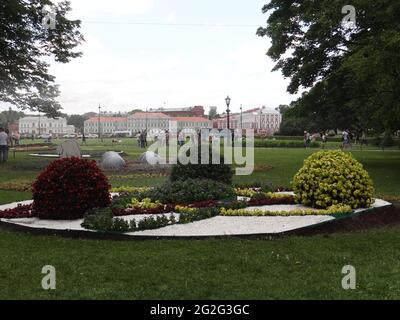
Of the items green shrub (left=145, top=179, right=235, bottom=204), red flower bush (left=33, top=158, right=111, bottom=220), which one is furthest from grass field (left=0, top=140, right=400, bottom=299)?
green shrub (left=145, top=179, right=235, bottom=204)

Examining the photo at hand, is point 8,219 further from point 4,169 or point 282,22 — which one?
point 282,22

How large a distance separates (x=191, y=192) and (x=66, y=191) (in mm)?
2608

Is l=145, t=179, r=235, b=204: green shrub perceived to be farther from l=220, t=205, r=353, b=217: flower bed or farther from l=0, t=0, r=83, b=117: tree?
l=0, t=0, r=83, b=117: tree

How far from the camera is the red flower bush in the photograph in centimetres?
941

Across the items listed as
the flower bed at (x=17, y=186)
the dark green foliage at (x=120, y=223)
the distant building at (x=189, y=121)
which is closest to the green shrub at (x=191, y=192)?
the dark green foliage at (x=120, y=223)

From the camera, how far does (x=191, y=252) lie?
7.13m

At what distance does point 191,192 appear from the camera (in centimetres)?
1083

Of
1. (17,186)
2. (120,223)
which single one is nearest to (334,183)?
(120,223)

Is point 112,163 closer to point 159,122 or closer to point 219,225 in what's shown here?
point 219,225

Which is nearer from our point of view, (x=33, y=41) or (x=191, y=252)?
(x=191, y=252)

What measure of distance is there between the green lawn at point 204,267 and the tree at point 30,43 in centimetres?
1835

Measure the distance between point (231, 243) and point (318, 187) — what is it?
2952mm

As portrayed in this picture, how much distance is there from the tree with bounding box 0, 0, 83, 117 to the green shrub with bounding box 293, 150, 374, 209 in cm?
1748
